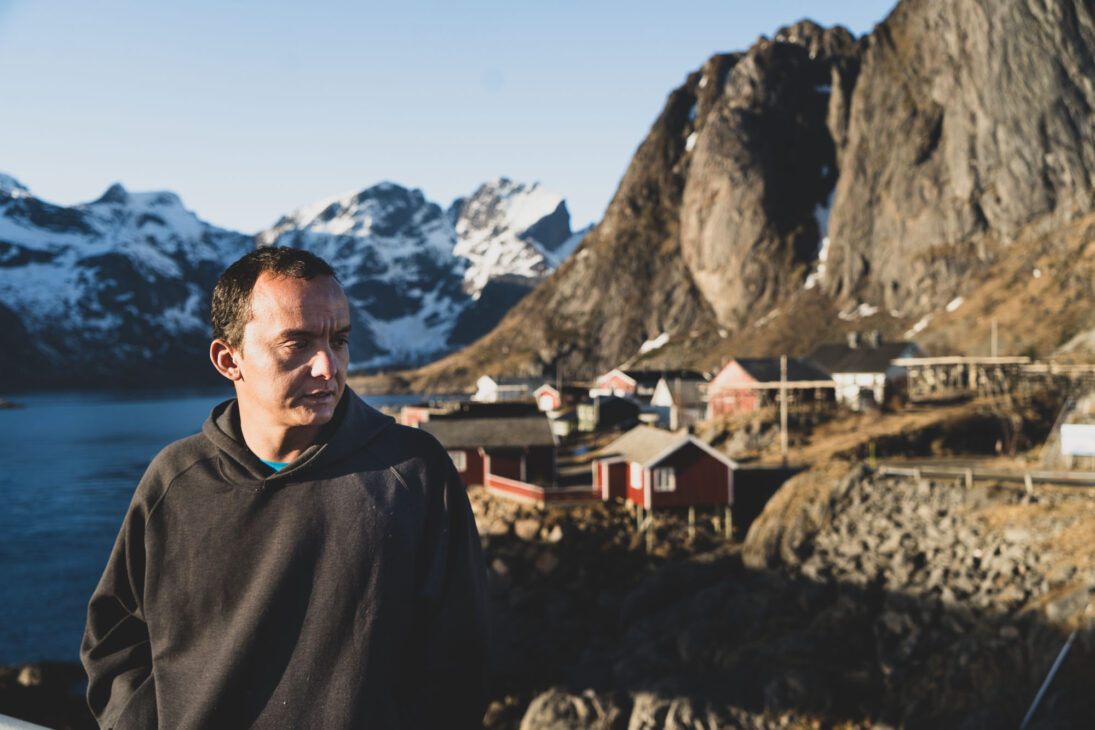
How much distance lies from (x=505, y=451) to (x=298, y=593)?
128ft

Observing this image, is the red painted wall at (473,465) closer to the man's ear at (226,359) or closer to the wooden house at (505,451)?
the wooden house at (505,451)

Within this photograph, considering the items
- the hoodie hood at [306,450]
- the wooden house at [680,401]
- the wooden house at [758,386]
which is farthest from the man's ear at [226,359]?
the wooden house at [680,401]

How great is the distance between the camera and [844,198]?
132 metres

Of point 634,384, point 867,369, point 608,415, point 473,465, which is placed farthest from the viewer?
point 634,384

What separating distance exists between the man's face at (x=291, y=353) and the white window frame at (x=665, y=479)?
110ft

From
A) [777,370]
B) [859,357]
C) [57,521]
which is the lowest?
[57,521]

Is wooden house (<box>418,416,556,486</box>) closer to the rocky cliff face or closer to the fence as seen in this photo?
the fence

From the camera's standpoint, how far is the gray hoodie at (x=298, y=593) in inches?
88.7

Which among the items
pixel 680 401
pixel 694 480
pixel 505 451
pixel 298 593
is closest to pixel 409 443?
pixel 298 593

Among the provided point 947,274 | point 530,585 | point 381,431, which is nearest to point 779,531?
point 530,585

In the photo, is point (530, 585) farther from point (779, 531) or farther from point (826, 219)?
point (826, 219)

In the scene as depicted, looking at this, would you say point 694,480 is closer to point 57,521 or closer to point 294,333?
point 294,333

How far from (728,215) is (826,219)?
18.1m

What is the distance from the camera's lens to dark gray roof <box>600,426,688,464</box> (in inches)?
1410
